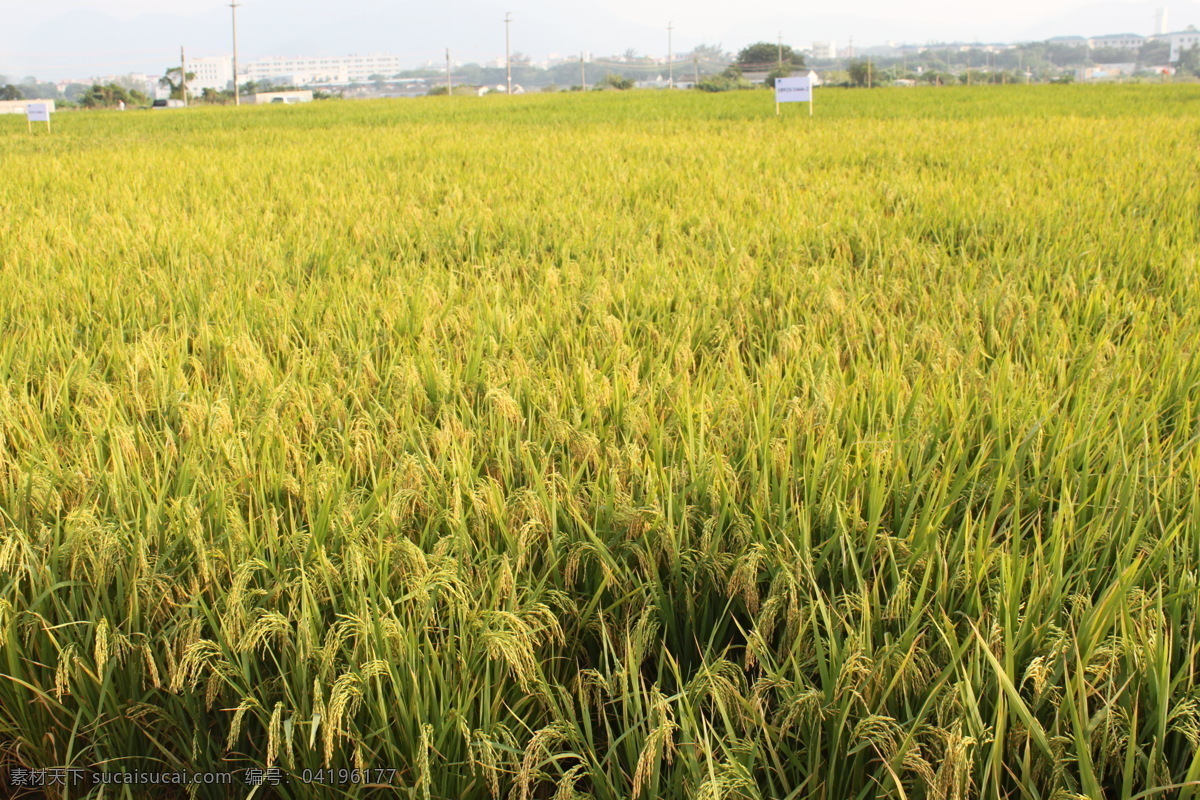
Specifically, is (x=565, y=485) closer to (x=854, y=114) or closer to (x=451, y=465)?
(x=451, y=465)

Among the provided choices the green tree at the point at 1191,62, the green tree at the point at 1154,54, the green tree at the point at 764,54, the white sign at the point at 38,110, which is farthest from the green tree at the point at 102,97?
the green tree at the point at 1154,54

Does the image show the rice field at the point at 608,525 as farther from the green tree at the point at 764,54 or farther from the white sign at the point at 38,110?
the green tree at the point at 764,54

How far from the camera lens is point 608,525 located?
135cm

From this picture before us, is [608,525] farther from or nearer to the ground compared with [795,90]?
nearer to the ground

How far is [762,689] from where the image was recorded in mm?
1051

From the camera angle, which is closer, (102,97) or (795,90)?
(795,90)

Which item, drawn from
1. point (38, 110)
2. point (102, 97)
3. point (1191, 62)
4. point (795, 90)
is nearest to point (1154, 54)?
point (1191, 62)

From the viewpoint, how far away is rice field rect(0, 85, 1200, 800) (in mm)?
974

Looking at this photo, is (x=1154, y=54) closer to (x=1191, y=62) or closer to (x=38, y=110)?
(x=1191, y=62)

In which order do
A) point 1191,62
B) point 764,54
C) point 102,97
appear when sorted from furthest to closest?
point 1191,62
point 764,54
point 102,97

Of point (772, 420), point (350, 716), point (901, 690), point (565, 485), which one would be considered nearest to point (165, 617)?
point (350, 716)

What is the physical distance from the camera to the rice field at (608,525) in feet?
3.20

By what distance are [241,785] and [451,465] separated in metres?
0.61

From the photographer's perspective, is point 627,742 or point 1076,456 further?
point 1076,456
